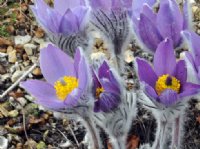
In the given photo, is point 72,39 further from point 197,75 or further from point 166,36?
point 197,75

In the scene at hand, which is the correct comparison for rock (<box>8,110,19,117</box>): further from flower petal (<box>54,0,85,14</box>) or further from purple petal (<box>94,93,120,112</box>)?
purple petal (<box>94,93,120,112</box>)

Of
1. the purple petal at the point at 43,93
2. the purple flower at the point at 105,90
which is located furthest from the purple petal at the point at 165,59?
the purple petal at the point at 43,93

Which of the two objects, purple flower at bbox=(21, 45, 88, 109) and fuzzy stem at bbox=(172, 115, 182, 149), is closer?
purple flower at bbox=(21, 45, 88, 109)

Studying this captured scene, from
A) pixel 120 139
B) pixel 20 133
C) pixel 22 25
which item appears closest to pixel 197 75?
pixel 120 139

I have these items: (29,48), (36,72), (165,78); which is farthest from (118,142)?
(29,48)

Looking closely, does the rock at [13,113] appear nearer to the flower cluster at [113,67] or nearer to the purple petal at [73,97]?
the flower cluster at [113,67]

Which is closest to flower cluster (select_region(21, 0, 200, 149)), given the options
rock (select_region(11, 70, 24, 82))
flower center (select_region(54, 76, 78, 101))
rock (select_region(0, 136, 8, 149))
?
flower center (select_region(54, 76, 78, 101))
